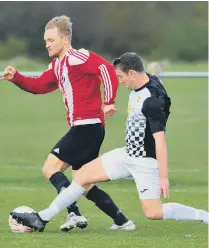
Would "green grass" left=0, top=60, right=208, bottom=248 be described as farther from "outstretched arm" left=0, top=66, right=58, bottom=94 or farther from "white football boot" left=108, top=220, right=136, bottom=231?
"outstretched arm" left=0, top=66, right=58, bottom=94

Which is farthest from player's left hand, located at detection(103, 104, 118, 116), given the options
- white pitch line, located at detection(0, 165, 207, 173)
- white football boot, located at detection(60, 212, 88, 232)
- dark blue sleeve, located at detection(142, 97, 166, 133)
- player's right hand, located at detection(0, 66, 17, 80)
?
white pitch line, located at detection(0, 165, 207, 173)

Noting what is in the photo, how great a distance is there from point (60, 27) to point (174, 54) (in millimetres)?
35229

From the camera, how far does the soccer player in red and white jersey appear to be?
10.1 meters

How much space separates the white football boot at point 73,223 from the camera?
Answer: 9.98 m

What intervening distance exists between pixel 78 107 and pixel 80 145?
344 mm

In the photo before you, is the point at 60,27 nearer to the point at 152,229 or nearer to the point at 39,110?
the point at 152,229

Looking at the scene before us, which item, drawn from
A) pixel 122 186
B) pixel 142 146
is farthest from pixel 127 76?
pixel 122 186

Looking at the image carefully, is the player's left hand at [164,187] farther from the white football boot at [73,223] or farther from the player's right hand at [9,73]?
the player's right hand at [9,73]

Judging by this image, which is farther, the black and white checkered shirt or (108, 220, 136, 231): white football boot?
(108, 220, 136, 231): white football boot

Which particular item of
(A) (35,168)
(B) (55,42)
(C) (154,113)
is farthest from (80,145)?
(A) (35,168)

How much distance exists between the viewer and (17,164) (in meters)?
18.9

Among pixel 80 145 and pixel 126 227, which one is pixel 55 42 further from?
pixel 126 227

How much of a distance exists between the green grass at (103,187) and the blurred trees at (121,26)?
2919 millimetres

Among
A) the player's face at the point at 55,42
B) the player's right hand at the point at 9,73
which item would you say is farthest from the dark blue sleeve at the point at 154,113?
the player's right hand at the point at 9,73
